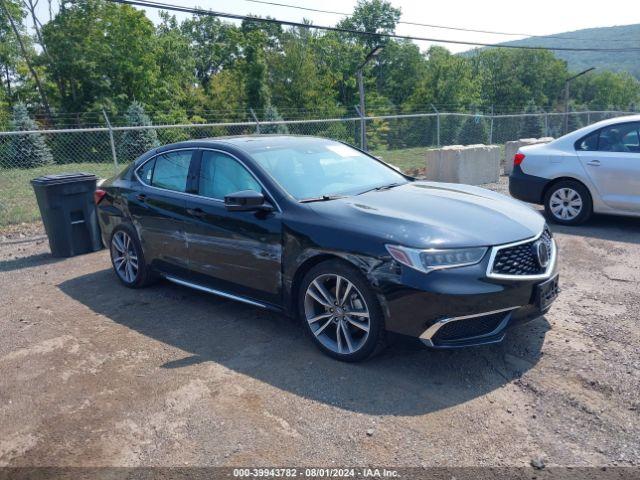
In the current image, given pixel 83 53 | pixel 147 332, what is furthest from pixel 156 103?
pixel 147 332

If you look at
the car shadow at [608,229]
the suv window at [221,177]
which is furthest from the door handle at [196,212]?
the car shadow at [608,229]

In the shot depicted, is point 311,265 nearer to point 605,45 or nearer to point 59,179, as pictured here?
point 59,179

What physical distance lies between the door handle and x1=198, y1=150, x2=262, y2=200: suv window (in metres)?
0.15

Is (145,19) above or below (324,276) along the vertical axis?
above

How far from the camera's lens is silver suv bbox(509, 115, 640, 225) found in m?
7.49

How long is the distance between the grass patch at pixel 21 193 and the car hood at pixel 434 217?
7.90 meters

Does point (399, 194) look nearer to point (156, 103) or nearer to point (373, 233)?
point (373, 233)

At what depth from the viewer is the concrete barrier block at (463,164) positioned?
39.3 feet

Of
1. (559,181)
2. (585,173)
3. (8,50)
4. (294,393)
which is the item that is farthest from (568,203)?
(8,50)

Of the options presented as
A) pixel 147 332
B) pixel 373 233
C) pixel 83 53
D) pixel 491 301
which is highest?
pixel 83 53

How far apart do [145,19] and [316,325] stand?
36.4 m

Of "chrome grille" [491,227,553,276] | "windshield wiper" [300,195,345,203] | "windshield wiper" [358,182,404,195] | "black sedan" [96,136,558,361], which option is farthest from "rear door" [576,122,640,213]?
"windshield wiper" [300,195,345,203]

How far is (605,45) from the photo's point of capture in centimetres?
15988

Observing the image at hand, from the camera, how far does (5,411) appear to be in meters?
3.69
